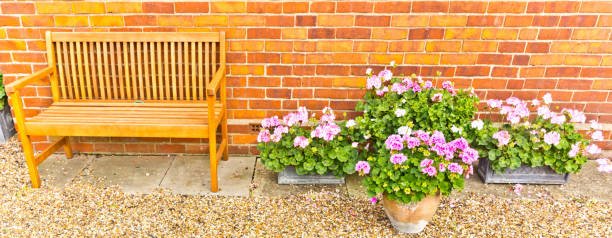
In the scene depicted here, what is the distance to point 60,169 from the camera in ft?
10.7

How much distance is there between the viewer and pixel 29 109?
3361 millimetres

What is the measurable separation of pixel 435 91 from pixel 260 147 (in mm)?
1304

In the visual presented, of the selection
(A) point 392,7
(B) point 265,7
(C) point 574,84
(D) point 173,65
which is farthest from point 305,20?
(C) point 574,84

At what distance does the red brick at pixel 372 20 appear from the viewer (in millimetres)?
3014

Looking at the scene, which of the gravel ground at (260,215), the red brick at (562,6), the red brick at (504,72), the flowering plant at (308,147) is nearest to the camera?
the gravel ground at (260,215)

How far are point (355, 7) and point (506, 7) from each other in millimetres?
1077

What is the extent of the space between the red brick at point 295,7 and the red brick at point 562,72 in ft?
6.26

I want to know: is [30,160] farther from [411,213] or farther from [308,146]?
[411,213]

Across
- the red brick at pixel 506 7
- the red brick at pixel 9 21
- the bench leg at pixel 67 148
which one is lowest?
the bench leg at pixel 67 148

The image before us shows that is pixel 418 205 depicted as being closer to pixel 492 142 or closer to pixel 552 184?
pixel 492 142

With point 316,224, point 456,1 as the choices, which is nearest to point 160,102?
point 316,224

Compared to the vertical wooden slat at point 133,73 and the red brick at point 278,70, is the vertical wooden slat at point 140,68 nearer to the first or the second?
the vertical wooden slat at point 133,73

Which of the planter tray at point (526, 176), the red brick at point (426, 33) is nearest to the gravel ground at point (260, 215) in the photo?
the planter tray at point (526, 176)

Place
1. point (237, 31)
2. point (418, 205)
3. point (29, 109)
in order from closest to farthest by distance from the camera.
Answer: point (418, 205)
point (237, 31)
point (29, 109)
